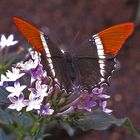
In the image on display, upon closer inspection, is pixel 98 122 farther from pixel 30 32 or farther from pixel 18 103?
pixel 30 32

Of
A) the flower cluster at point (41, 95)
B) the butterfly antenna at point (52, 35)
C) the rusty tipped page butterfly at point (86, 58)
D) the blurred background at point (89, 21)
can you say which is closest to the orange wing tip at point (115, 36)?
the rusty tipped page butterfly at point (86, 58)

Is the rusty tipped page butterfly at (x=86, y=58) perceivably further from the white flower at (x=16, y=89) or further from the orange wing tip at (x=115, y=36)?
the white flower at (x=16, y=89)

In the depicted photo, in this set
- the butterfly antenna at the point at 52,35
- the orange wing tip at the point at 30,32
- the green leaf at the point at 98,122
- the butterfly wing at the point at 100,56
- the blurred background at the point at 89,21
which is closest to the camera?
the orange wing tip at the point at 30,32


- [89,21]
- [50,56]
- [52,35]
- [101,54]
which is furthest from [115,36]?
[89,21]

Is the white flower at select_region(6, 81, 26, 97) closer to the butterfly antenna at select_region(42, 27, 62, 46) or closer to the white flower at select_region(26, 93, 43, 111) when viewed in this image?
the white flower at select_region(26, 93, 43, 111)

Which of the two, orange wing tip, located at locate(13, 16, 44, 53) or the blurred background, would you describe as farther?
the blurred background

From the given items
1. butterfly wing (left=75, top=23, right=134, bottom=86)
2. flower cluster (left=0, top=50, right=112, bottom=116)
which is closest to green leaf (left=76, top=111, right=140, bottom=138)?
flower cluster (left=0, top=50, right=112, bottom=116)
